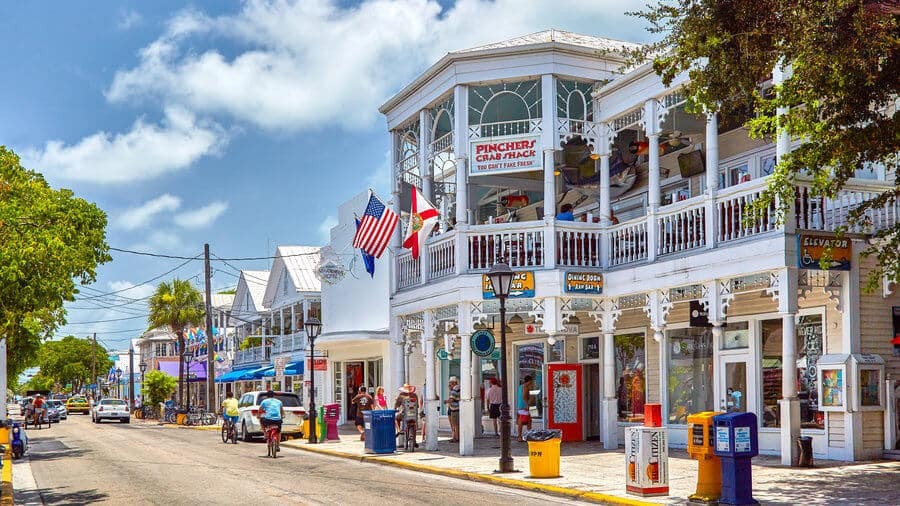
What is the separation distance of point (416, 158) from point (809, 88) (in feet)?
45.0

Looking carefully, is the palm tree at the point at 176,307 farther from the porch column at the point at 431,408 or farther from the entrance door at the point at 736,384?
the entrance door at the point at 736,384

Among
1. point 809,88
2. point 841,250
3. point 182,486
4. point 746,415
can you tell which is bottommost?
point 182,486

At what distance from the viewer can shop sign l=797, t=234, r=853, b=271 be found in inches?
679

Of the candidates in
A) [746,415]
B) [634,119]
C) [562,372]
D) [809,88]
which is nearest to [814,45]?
[809,88]

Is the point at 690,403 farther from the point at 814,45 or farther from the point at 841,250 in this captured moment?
the point at 814,45

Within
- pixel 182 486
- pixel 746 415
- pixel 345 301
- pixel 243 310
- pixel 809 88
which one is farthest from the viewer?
pixel 243 310

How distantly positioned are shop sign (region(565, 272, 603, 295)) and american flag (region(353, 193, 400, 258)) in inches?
217

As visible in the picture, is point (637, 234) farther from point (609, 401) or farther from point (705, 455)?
point (705, 455)

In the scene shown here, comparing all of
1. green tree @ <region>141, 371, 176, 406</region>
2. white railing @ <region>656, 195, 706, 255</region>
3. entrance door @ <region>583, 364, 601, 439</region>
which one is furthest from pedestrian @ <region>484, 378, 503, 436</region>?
green tree @ <region>141, 371, 176, 406</region>

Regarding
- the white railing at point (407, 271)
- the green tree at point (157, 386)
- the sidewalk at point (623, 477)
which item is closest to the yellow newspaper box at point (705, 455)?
the sidewalk at point (623, 477)

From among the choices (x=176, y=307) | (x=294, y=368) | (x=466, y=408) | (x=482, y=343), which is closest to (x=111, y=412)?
(x=176, y=307)

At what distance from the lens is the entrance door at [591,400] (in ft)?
85.6

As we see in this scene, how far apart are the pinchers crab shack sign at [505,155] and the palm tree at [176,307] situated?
139 feet

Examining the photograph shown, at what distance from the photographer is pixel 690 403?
871 inches
